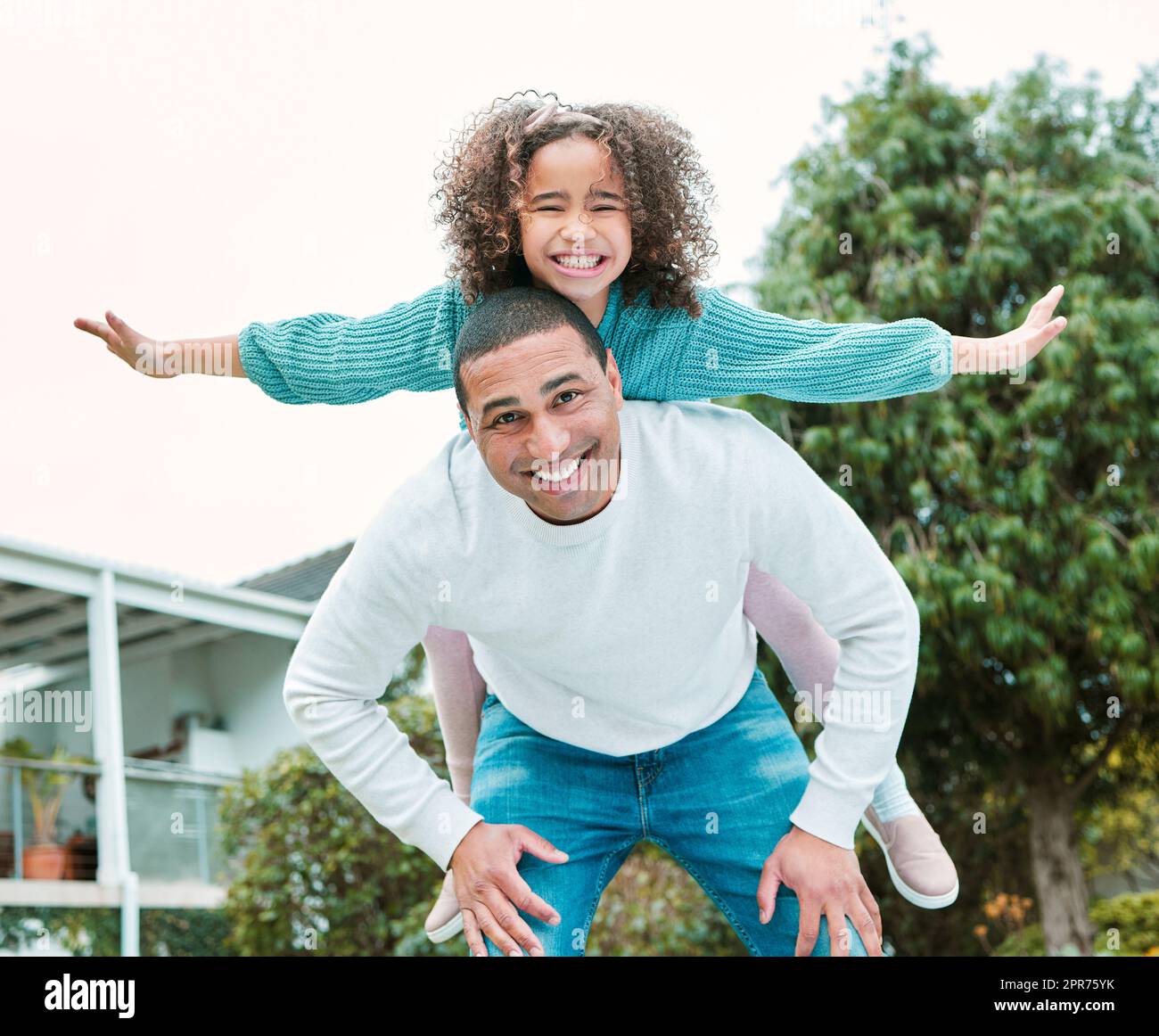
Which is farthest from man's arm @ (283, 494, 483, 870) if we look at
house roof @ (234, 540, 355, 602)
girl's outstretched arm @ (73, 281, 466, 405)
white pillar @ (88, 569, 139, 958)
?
house roof @ (234, 540, 355, 602)

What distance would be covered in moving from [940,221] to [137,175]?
6.66m

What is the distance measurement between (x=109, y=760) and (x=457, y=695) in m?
7.20

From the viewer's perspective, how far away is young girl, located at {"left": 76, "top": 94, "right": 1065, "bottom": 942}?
74.4 inches

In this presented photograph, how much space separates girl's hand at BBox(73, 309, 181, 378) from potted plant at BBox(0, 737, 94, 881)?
7.28 metres

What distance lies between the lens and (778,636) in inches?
86.4

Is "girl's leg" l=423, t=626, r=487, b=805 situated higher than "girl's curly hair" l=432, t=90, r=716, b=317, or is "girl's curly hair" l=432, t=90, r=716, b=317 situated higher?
"girl's curly hair" l=432, t=90, r=716, b=317

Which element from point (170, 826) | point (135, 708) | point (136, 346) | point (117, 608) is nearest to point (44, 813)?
point (170, 826)

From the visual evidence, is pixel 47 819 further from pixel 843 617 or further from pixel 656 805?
pixel 843 617

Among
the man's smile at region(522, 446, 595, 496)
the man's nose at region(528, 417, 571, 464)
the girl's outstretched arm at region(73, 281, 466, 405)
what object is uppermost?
the girl's outstretched arm at region(73, 281, 466, 405)

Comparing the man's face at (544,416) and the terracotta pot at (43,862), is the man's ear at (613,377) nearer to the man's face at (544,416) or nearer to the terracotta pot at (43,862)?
the man's face at (544,416)

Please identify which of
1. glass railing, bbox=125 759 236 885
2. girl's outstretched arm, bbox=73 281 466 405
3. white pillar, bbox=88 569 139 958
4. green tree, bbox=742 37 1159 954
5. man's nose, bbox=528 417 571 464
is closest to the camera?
man's nose, bbox=528 417 571 464

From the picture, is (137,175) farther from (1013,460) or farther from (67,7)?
(1013,460)

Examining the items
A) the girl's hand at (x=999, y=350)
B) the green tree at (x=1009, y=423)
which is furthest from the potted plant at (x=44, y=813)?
the girl's hand at (x=999, y=350)

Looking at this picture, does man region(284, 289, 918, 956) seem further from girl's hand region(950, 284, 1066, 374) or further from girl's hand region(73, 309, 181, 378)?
girl's hand region(73, 309, 181, 378)
